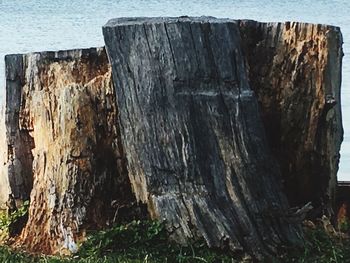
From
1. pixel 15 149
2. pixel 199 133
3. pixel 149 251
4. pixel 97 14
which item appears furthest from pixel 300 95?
pixel 97 14

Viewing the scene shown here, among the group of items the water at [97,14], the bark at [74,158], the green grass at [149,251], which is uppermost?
the water at [97,14]

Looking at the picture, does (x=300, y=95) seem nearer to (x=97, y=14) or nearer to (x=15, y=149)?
(x=15, y=149)

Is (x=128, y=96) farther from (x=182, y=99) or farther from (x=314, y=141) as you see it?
(x=314, y=141)

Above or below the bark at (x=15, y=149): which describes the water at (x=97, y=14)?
above

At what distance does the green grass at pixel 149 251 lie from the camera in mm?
3150

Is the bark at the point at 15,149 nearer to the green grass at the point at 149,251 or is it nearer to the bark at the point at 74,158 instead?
the bark at the point at 74,158

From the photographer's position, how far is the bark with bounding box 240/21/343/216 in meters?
3.38

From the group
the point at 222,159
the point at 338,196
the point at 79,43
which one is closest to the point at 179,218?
the point at 222,159

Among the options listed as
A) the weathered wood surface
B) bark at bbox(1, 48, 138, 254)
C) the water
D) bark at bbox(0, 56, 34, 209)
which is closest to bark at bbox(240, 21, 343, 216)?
the weathered wood surface

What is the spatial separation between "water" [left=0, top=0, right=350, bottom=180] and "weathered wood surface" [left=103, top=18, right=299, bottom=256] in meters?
3.18

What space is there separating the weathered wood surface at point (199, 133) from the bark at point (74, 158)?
6.6 inches

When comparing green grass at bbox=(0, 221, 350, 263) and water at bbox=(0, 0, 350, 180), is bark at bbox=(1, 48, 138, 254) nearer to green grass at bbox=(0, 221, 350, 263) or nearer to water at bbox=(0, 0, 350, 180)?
green grass at bbox=(0, 221, 350, 263)

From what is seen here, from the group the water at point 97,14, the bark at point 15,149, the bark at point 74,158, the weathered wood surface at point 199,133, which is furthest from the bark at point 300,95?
the water at point 97,14

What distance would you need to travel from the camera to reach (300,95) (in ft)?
11.1
